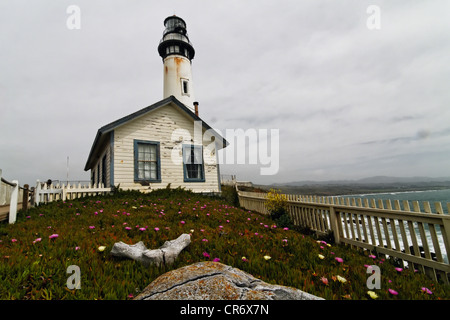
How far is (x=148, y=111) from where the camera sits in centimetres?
1048

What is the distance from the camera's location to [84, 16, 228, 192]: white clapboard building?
9.65 metres

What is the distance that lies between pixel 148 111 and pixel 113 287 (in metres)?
9.72

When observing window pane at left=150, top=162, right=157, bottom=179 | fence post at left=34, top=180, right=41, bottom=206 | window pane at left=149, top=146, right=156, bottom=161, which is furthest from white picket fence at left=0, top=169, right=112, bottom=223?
window pane at left=149, top=146, right=156, bottom=161

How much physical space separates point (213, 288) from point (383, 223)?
3925mm

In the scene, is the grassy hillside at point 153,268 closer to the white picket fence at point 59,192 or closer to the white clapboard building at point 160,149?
the white picket fence at point 59,192

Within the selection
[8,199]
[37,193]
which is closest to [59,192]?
[37,193]

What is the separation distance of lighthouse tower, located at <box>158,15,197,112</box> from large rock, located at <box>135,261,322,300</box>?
57.5 ft

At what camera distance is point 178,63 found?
20.1 m

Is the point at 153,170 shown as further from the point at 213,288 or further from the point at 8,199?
the point at 213,288

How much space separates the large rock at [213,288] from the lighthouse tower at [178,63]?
57.5 feet

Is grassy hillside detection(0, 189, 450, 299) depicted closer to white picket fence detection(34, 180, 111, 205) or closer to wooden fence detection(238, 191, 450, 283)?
wooden fence detection(238, 191, 450, 283)

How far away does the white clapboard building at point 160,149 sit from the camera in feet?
31.7
